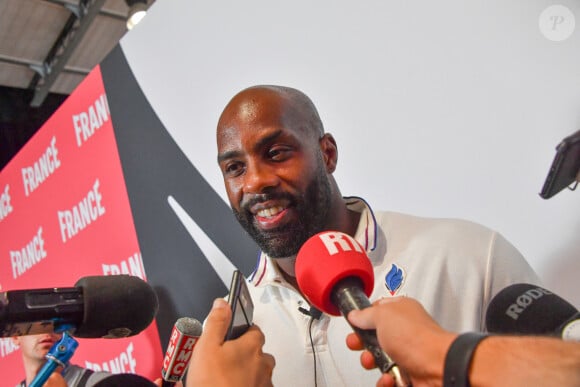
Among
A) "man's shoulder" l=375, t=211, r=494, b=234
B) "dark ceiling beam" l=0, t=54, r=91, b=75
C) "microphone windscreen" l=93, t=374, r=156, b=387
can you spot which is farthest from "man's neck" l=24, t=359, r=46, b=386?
"dark ceiling beam" l=0, t=54, r=91, b=75

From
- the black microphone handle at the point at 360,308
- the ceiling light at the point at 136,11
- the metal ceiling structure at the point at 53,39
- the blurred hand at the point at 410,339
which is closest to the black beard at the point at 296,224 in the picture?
the black microphone handle at the point at 360,308

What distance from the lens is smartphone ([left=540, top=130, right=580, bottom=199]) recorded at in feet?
3.04

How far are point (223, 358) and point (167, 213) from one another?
4.34 ft

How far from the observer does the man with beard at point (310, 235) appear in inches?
43.7

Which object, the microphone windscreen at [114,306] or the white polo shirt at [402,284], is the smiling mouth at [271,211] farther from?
the microphone windscreen at [114,306]

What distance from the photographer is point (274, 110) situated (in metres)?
1.30

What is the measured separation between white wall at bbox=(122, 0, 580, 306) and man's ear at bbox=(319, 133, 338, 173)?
0.13 feet

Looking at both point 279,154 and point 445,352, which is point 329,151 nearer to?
point 279,154

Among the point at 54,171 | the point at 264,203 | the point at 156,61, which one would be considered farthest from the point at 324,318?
the point at 54,171

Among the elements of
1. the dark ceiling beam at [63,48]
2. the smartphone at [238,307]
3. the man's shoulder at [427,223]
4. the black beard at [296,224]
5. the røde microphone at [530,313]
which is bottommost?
the røde microphone at [530,313]

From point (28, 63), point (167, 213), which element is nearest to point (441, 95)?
point (167, 213)

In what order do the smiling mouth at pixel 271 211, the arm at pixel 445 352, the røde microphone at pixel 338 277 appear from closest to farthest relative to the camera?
the arm at pixel 445 352 → the røde microphone at pixel 338 277 → the smiling mouth at pixel 271 211

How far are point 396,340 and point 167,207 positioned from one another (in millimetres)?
1597

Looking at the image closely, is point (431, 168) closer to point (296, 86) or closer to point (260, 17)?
point (296, 86)
